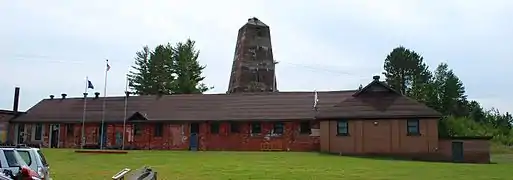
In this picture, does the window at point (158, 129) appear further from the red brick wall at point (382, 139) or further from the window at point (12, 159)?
the window at point (12, 159)

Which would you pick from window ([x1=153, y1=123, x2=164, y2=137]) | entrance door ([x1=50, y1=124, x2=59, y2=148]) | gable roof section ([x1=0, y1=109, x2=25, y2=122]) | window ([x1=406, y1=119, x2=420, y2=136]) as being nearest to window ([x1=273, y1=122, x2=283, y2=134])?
window ([x1=153, y1=123, x2=164, y2=137])

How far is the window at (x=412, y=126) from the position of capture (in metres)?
41.1

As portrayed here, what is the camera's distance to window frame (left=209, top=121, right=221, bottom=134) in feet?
159

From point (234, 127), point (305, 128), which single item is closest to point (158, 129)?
point (234, 127)

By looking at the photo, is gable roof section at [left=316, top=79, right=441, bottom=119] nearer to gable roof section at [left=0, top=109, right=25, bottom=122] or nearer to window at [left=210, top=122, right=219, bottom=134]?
window at [left=210, top=122, right=219, bottom=134]

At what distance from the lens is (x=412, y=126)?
136ft

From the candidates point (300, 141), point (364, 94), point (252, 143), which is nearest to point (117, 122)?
point (252, 143)

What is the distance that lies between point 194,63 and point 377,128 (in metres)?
43.8

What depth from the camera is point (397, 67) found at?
3364 inches

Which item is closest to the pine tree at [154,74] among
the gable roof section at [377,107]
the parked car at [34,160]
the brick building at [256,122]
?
the brick building at [256,122]

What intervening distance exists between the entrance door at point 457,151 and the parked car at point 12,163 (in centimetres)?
3067

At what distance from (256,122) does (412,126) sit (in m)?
11.9

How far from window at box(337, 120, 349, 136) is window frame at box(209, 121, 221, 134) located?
1025cm

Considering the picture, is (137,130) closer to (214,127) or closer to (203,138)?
(203,138)
